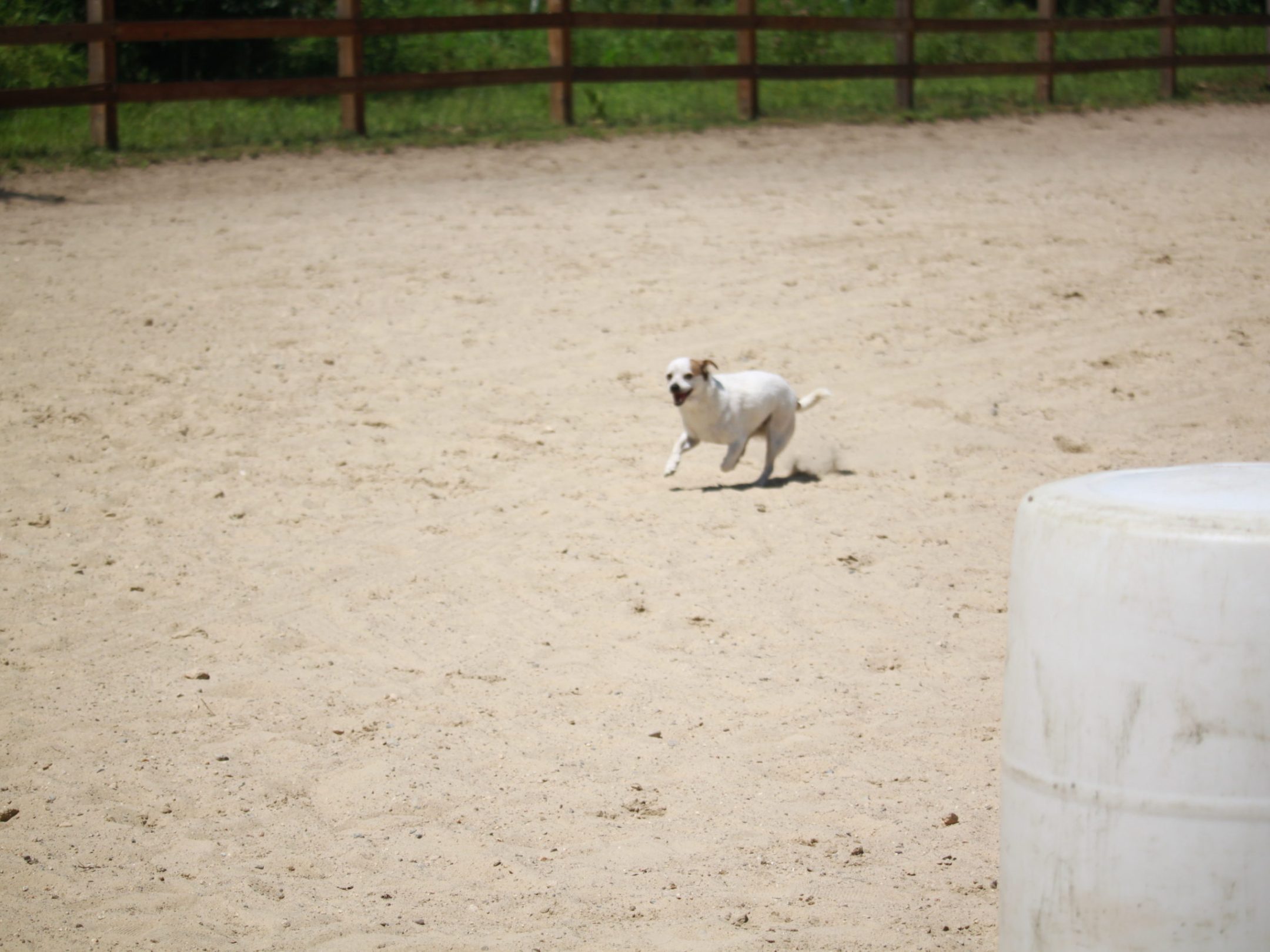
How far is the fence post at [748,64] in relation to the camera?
16.2 metres

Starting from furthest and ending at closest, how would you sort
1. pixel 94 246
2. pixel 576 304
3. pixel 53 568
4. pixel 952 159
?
pixel 952 159
pixel 94 246
pixel 576 304
pixel 53 568

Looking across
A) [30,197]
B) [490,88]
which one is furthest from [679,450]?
[490,88]

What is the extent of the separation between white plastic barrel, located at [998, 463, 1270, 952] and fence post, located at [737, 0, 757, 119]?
14.2 m

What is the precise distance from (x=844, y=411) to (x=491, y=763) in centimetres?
452

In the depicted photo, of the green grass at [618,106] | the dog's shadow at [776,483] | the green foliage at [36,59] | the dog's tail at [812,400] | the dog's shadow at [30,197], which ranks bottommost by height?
the dog's shadow at [776,483]

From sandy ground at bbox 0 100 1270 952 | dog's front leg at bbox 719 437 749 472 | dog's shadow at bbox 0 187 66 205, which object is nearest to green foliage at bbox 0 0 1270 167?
dog's shadow at bbox 0 187 66 205

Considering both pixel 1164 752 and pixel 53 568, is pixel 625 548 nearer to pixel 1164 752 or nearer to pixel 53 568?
pixel 53 568

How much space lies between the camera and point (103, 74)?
44.3ft

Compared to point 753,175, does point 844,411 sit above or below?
below

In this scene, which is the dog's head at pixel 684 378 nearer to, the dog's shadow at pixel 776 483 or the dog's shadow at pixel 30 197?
the dog's shadow at pixel 776 483

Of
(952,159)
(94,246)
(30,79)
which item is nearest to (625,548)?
(94,246)

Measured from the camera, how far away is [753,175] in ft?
44.9

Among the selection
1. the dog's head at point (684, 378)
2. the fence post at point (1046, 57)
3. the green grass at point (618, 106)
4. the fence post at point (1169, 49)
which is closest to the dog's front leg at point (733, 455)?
the dog's head at point (684, 378)

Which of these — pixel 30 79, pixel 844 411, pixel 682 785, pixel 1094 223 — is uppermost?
pixel 30 79
